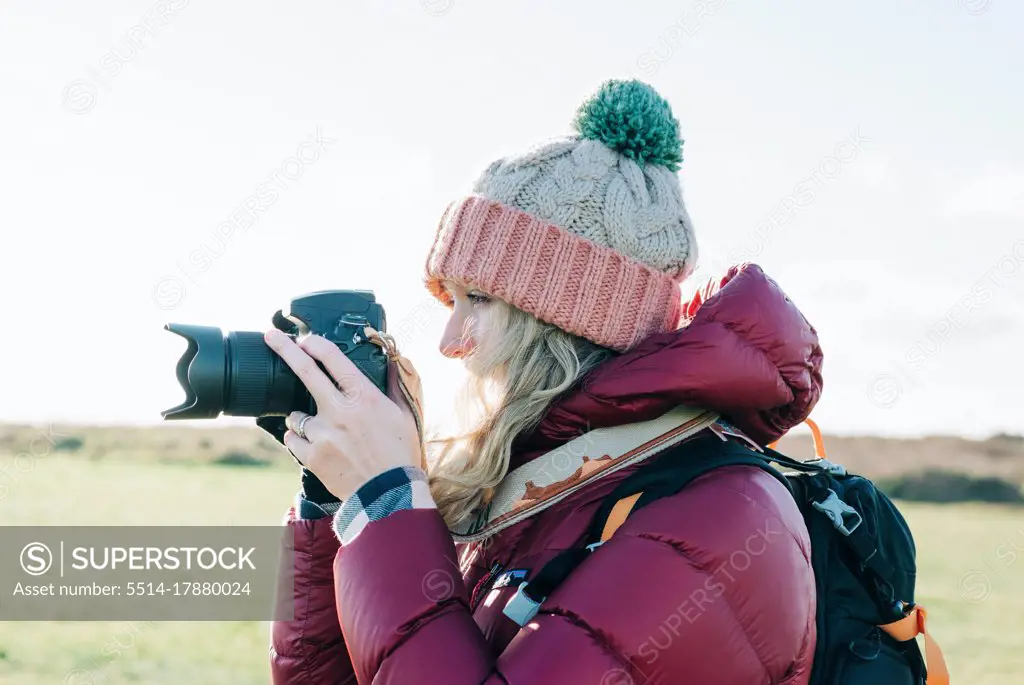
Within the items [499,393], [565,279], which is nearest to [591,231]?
[565,279]

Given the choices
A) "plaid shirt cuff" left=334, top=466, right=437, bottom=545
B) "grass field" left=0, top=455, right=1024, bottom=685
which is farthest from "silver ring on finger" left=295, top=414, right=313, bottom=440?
"grass field" left=0, top=455, right=1024, bottom=685

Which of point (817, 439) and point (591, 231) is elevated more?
point (591, 231)

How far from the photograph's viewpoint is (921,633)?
1.77m

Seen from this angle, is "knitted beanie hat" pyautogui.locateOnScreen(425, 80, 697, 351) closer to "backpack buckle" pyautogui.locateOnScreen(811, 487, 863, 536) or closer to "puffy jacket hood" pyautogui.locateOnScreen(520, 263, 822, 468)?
"puffy jacket hood" pyautogui.locateOnScreen(520, 263, 822, 468)

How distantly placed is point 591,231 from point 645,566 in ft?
2.53

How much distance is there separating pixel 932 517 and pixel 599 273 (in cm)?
1567

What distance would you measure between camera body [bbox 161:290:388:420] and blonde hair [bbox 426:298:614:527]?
0.24 m

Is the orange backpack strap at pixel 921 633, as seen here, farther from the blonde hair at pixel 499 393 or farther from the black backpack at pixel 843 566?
the blonde hair at pixel 499 393

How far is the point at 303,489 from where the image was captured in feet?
6.59
